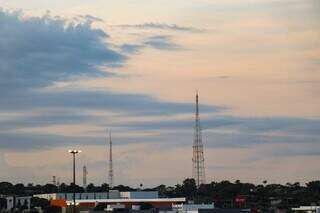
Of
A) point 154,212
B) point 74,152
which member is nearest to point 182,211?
point 154,212

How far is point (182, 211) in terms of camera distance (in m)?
181

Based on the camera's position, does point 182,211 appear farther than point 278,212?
No

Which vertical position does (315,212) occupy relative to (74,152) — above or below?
below

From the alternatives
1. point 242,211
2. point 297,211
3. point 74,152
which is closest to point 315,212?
point 242,211

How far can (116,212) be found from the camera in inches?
6841

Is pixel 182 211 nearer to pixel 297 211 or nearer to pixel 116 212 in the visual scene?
pixel 116 212

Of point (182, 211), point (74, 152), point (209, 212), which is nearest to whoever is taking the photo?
point (74, 152)

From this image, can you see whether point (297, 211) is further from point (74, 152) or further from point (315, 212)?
point (74, 152)

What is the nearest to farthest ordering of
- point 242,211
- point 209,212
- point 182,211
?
point 209,212, point 242,211, point 182,211

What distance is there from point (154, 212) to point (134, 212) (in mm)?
5894

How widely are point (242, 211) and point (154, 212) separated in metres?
25.9

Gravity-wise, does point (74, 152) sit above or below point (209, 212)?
above

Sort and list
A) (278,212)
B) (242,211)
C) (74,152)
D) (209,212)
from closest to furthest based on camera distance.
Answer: (74,152) → (209,212) → (242,211) → (278,212)

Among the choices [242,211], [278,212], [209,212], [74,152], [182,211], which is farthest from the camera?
[278,212]
